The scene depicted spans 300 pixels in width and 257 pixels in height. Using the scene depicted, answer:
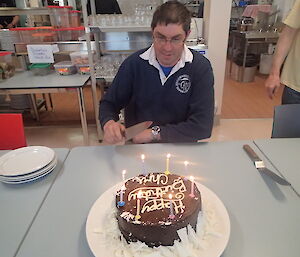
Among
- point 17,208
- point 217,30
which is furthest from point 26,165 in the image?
point 217,30

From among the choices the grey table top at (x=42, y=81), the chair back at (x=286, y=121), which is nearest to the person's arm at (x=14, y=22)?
the grey table top at (x=42, y=81)

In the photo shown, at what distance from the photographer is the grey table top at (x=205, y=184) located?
81cm

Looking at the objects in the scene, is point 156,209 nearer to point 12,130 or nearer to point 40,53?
point 12,130

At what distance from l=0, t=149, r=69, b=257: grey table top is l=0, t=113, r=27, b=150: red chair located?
47cm

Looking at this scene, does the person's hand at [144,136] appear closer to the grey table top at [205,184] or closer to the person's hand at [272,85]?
the grey table top at [205,184]

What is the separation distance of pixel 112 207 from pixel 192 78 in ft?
3.02

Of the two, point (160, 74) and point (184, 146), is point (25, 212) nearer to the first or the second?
point (184, 146)

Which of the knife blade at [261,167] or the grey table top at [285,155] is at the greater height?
the knife blade at [261,167]

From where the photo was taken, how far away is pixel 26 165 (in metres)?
1.18

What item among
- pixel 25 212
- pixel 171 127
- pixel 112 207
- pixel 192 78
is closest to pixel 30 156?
pixel 25 212

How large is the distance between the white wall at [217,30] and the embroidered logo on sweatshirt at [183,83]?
1.74m

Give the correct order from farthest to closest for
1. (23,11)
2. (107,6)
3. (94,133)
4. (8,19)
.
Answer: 1. (8,19)
2. (23,11)
3. (107,6)
4. (94,133)

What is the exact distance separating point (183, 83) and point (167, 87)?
3.7 inches

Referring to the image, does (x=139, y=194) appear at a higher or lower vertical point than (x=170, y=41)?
lower
